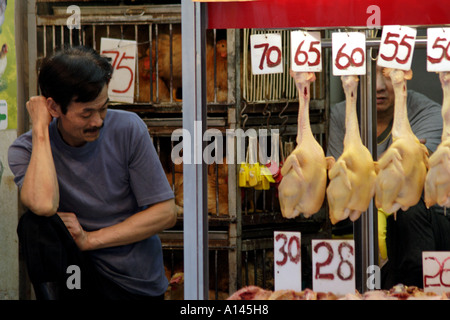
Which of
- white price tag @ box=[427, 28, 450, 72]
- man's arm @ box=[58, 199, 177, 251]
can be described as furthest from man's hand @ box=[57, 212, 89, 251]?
white price tag @ box=[427, 28, 450, 72]

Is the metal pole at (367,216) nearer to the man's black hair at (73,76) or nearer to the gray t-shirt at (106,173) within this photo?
the gray t-shirt at (106,173)

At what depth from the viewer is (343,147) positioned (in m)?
2.37

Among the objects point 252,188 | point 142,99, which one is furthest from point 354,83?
point 142,99

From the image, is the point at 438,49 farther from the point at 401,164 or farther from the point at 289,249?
the point at 289,249

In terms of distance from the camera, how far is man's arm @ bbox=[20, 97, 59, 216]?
7.98ft

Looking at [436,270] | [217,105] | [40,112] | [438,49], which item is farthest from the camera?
[217,105]

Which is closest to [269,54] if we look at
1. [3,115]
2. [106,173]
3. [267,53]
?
→ [267,53]

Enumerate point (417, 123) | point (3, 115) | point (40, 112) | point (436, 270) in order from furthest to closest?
point (3, 115) → point (40, 112) → point (417, 123) → point (436, 270)

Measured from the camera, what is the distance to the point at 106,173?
102 inches

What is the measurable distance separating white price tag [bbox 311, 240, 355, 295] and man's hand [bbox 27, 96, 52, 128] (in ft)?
3.40

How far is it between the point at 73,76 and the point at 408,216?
1302mm

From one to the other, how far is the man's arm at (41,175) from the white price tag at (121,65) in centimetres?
33

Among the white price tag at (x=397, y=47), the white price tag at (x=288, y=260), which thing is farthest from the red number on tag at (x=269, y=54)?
the white price tag at (x=288, y=260)

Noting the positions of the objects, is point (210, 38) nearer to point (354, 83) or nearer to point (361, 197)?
point (354, 83)
